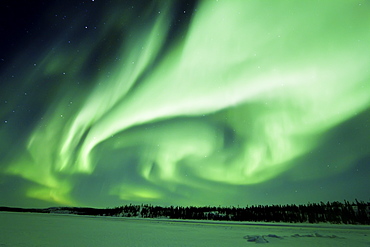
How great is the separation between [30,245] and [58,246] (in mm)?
1919

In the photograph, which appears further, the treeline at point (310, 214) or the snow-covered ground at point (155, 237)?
the treeline at point (310, 214)

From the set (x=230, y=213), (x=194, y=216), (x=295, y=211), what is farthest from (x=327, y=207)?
(x=194, y=216)

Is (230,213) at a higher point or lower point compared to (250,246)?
higher

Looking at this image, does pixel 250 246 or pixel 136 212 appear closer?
pixel 250 246

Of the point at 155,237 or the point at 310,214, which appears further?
the point at 310,214

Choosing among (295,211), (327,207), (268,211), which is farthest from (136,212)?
(327,207)

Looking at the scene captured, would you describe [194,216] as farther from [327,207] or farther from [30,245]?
[30,245]

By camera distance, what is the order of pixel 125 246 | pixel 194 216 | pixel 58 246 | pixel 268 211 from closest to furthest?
pixel 58 246 < pixel 125 246 < pixel 268 211 < pixel 194 216

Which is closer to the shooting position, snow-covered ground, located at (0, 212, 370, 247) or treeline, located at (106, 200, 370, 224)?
snow-covered ground, located at (0, 212, 370, 247)

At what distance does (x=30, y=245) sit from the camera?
14789 millimetres

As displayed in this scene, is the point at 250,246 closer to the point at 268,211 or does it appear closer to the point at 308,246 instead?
the point at 308,246

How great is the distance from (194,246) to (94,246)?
6.44 m

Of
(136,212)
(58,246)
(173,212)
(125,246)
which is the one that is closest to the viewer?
(58,246)

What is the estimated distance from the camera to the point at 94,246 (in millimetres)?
15125
